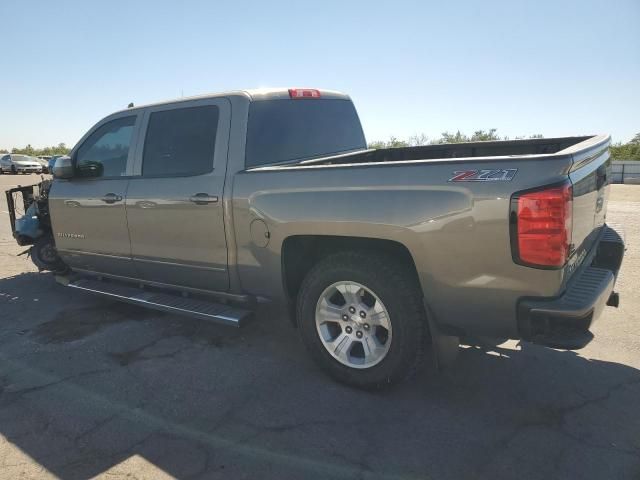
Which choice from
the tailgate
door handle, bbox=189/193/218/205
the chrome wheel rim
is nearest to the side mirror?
door handle, bbox=189/193/218/205

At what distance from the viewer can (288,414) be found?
9.68 ft

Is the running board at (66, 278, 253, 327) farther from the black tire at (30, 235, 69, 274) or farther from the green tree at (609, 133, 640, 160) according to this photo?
the green tree at (609, 133, 640, 160)

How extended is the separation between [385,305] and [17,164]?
38.9 metres

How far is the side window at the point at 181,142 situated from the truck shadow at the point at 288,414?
1.47m

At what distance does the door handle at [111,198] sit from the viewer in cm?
434

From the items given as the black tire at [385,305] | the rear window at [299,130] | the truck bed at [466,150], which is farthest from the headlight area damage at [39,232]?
the black tire at [385,305]

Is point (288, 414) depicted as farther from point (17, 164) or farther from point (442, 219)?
point (17, 164)

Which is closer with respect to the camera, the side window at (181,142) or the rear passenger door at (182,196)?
the rear passenger door at (182,196)

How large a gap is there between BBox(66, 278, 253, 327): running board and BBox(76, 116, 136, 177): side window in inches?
42.7

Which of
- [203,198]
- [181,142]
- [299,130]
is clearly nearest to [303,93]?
[299,130]

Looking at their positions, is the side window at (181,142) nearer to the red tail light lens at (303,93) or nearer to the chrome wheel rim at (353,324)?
the red tail light lens at (303,93)

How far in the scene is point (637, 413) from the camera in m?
2.87

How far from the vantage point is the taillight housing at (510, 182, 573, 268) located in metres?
2.37

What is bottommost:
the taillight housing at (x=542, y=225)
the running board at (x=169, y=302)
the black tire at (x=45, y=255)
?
the running board at (x=169, y=302)
